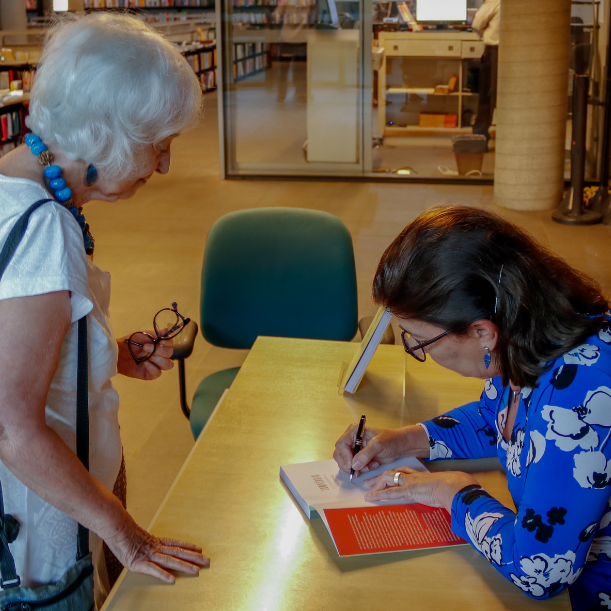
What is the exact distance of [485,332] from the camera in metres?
1.26

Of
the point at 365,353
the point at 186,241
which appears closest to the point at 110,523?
the point at 365,353

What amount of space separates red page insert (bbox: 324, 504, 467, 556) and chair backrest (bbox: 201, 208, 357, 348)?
1.35 metres

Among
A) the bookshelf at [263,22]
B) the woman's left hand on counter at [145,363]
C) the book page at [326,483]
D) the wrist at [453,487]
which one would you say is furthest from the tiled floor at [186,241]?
the wrist at [453,487]

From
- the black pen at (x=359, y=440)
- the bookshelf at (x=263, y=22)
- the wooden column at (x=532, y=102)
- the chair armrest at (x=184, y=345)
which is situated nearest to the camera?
the black pen at (x=359, y=440)

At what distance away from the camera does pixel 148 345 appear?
5.87 feet

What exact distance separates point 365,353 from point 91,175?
2.76 feet

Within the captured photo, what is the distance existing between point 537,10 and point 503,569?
5704 millimetres

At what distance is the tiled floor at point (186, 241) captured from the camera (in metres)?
3.20

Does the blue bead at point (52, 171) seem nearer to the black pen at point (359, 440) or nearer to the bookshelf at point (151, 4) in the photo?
the black pen at point (359, 440)

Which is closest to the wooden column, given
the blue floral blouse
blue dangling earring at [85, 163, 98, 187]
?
the blue floral blouse

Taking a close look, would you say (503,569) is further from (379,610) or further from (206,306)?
(206,306)

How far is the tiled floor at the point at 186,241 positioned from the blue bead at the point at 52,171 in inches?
67.1

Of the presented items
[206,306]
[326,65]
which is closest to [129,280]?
[206,306]

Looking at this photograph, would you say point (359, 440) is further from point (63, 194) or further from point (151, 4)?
point (151, 4)
